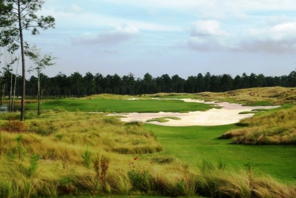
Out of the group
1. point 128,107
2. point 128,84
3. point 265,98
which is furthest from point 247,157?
point 128,84

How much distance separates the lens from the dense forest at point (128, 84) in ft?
482

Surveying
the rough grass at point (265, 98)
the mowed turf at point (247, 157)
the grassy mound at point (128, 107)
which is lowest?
the grassy mound at point (128, 107)

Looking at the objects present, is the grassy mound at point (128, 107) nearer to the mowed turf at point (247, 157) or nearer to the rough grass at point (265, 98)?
the rough grass at point (265, 98)

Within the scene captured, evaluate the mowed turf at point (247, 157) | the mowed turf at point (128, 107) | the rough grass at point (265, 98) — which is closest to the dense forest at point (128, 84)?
the rough grass at point (265, 98)

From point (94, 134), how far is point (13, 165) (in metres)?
8.46

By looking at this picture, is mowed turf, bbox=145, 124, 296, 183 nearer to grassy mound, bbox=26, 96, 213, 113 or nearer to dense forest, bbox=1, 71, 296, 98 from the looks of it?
grassy mound, bbox=26, 96, 213, 113

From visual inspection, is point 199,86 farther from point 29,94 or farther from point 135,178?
point 135,178

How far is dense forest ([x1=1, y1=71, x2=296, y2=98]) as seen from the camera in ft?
482

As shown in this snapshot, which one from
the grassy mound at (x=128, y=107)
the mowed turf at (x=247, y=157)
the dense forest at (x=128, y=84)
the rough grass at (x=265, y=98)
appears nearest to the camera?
the mowed turf at (x=247, y=157)

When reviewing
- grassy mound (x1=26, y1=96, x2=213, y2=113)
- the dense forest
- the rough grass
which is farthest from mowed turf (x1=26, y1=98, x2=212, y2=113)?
the dense forest

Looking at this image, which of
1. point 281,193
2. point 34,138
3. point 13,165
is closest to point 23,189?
point 13,165

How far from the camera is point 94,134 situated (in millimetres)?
15906

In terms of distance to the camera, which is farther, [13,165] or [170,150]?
[170,150]

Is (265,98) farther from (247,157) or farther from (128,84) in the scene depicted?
(128,84)
